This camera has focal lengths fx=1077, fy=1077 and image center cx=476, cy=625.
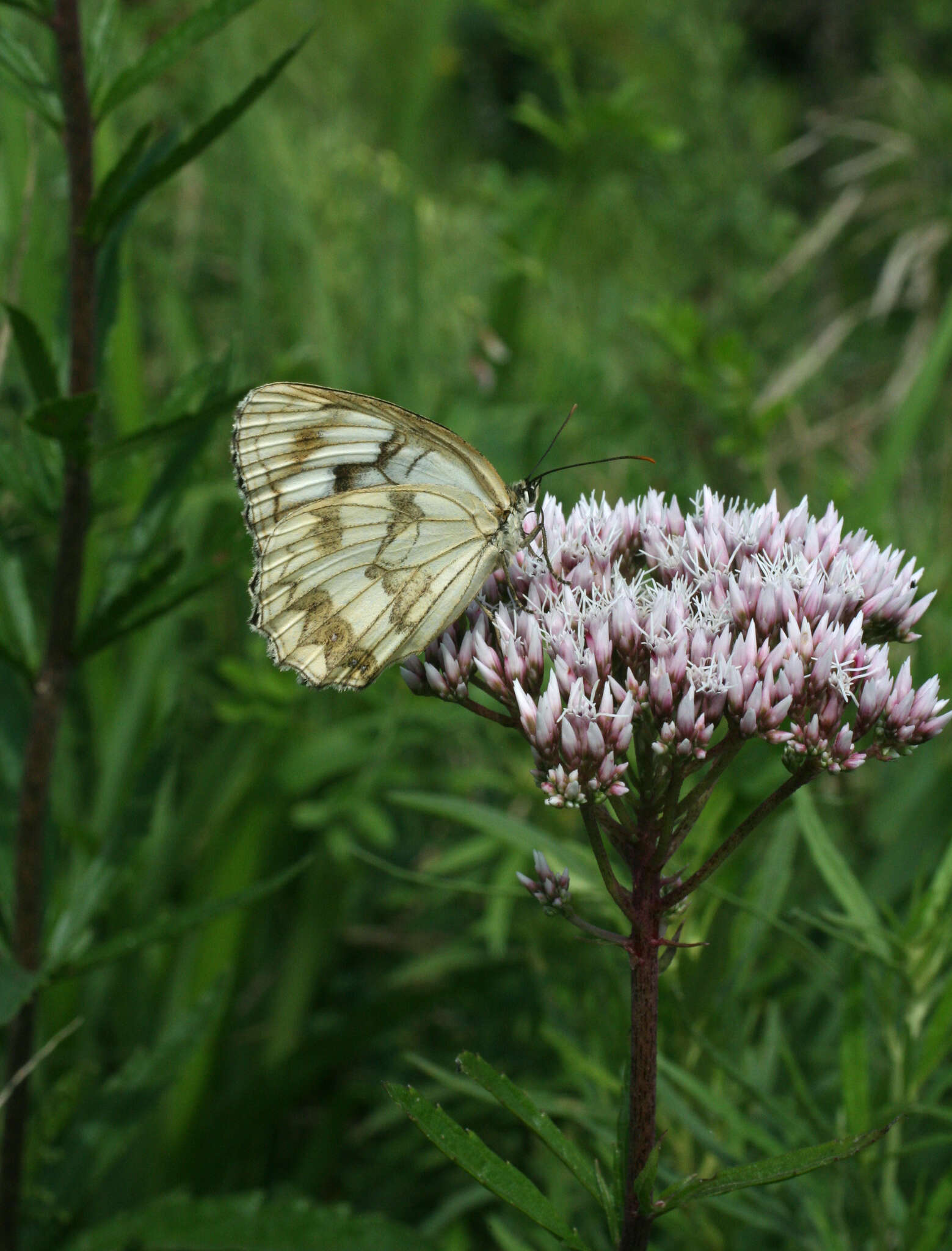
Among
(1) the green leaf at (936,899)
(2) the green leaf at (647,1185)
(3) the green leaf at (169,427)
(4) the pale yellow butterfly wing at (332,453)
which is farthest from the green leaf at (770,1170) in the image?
(3) the green leaf at (169,427)

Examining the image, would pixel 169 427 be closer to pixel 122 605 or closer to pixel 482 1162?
pixel 122 605

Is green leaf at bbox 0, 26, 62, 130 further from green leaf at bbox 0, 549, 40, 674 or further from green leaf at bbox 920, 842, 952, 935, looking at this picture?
green leaf at bbox 920, 842, 952, 935

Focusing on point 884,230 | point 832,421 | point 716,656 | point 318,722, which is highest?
point 884,230

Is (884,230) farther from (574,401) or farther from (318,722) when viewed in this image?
(318,722)

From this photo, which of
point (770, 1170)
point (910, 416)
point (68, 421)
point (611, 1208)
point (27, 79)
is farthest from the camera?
point (910, 416)

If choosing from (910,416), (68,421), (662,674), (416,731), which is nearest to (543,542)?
(662,674)

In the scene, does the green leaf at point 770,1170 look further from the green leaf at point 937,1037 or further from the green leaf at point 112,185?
the green leaf at point 112,185

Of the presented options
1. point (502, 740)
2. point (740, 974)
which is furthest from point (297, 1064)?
point (740, 974)
